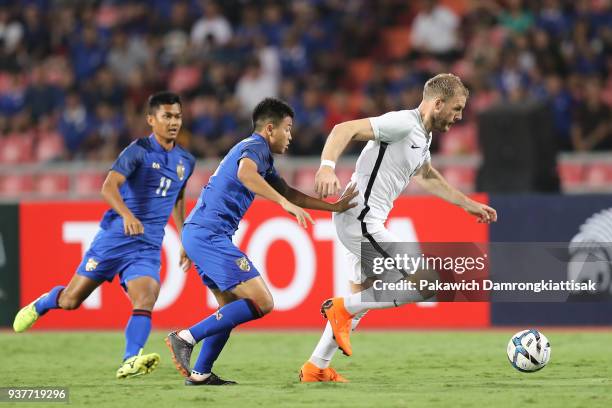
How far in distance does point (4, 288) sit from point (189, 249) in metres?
5.69

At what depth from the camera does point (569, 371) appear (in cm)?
916

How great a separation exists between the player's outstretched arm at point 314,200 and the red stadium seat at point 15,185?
7413 millimetres

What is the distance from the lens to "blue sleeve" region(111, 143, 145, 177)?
9094 millimetres

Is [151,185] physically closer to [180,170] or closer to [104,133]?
[180,170]

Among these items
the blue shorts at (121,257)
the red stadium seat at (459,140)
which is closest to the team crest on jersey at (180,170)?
the blue shorts at (121,257)

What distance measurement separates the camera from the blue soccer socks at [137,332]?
345 inches

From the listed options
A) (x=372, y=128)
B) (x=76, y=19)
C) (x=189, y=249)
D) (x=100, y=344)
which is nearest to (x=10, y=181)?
(x=100, y=344)

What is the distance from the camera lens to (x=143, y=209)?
30.6ft

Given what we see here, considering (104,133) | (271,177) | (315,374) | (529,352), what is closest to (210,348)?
(315,374)

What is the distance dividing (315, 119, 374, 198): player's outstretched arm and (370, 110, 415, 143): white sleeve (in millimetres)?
58

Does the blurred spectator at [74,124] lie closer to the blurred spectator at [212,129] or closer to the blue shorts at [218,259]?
the blurred spectator at [212,129]

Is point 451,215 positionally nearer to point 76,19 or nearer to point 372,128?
point 372,128

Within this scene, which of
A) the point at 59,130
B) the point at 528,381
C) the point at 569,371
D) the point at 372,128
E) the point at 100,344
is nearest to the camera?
the point at 372,128

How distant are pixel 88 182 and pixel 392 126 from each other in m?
7.56
